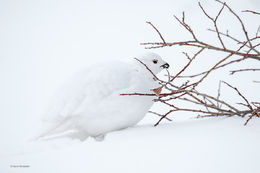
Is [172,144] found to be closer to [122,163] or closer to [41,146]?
[122,163]

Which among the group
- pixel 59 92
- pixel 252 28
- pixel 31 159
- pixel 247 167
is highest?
pixel 252 28

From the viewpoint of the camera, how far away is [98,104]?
1212 mm

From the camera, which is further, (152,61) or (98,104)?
(152,61)

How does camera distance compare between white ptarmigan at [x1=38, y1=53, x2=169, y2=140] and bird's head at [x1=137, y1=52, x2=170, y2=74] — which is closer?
white ptarmigan at [x1=38, y1=53, x2=169, y2=140]

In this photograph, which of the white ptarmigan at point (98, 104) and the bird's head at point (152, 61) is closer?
the white ptarmigan at point (98, 104)

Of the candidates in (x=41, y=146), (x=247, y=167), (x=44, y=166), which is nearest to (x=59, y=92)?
(x=41, y=146)

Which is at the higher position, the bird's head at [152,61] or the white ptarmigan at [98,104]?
the bird's head at [152,61]

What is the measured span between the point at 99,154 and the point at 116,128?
26cm

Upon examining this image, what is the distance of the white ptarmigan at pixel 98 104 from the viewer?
120 centimetres

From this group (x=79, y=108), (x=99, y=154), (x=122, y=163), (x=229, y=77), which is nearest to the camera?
(x=122, y=163)

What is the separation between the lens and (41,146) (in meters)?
1.21

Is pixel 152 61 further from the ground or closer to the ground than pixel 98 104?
further from the ground

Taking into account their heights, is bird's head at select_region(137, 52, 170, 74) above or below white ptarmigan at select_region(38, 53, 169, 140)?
above

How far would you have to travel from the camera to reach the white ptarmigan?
120 cm
